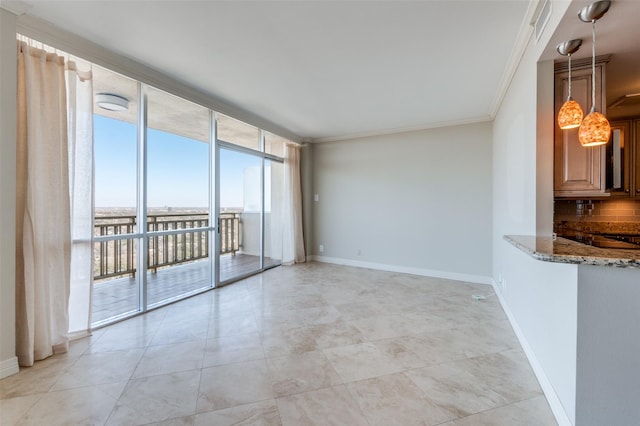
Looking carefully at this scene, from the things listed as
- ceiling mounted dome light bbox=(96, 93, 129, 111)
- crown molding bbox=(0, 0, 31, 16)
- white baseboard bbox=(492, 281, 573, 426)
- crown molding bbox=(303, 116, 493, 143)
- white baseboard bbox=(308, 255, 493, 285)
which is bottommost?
white baseboard bbox=(492, 281, 573, 426)

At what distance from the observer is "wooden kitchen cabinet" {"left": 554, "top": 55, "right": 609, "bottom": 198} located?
6.11 feet

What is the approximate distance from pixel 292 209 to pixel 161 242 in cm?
233

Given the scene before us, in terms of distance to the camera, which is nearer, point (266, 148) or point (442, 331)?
point (442, 331)

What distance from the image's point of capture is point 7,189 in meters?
1.82

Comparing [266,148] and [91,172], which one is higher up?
[266,148]

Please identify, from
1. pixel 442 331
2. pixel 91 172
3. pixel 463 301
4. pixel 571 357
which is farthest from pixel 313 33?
pixel 463 301

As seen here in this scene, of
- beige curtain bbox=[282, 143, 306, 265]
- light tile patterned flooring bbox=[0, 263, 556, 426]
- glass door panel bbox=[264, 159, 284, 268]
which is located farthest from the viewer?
beige curtain bbox=[282, 143, 306, 265]

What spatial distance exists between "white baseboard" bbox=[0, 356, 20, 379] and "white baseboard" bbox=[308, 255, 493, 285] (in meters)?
4.32

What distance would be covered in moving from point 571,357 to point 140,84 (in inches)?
162

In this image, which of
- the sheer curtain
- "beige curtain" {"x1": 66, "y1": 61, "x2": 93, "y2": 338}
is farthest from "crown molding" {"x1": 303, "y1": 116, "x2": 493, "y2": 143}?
the sheer curtain

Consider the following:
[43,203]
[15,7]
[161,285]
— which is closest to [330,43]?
[15,7]

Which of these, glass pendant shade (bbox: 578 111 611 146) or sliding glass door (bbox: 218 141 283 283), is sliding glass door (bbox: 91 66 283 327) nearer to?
sliding glass door (bbox: 218 141 283 283)

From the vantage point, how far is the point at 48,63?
206 centimetres

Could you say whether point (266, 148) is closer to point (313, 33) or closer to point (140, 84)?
point (140, 84)
